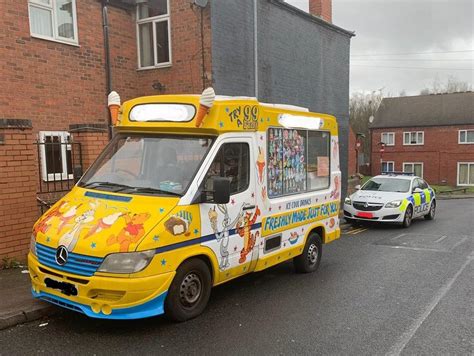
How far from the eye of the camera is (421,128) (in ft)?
136

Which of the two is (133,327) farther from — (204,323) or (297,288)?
(297,288)

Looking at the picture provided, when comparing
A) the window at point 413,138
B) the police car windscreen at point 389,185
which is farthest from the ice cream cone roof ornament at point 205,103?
the window at point 413,138

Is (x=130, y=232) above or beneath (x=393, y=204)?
above

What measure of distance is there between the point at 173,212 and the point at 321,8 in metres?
12.8

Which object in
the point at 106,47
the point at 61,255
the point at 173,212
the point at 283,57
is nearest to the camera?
the point at 61,255

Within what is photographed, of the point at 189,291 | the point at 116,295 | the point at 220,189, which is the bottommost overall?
the point at 189,291

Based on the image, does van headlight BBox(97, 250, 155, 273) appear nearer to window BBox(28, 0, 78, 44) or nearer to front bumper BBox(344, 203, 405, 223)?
window BBox(28, 0, 78, 44)

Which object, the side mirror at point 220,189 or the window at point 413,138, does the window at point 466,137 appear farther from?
the side mirror at point 220,189

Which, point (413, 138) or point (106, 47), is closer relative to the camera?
point (106, 47)

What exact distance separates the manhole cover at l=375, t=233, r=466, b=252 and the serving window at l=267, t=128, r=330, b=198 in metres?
3.41

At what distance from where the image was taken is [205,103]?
4934 millimetres

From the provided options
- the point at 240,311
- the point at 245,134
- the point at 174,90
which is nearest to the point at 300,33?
the point at 174,90

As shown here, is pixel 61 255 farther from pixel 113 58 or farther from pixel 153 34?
pixel 153 34

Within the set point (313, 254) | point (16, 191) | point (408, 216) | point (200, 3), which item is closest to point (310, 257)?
point (313, 254)
